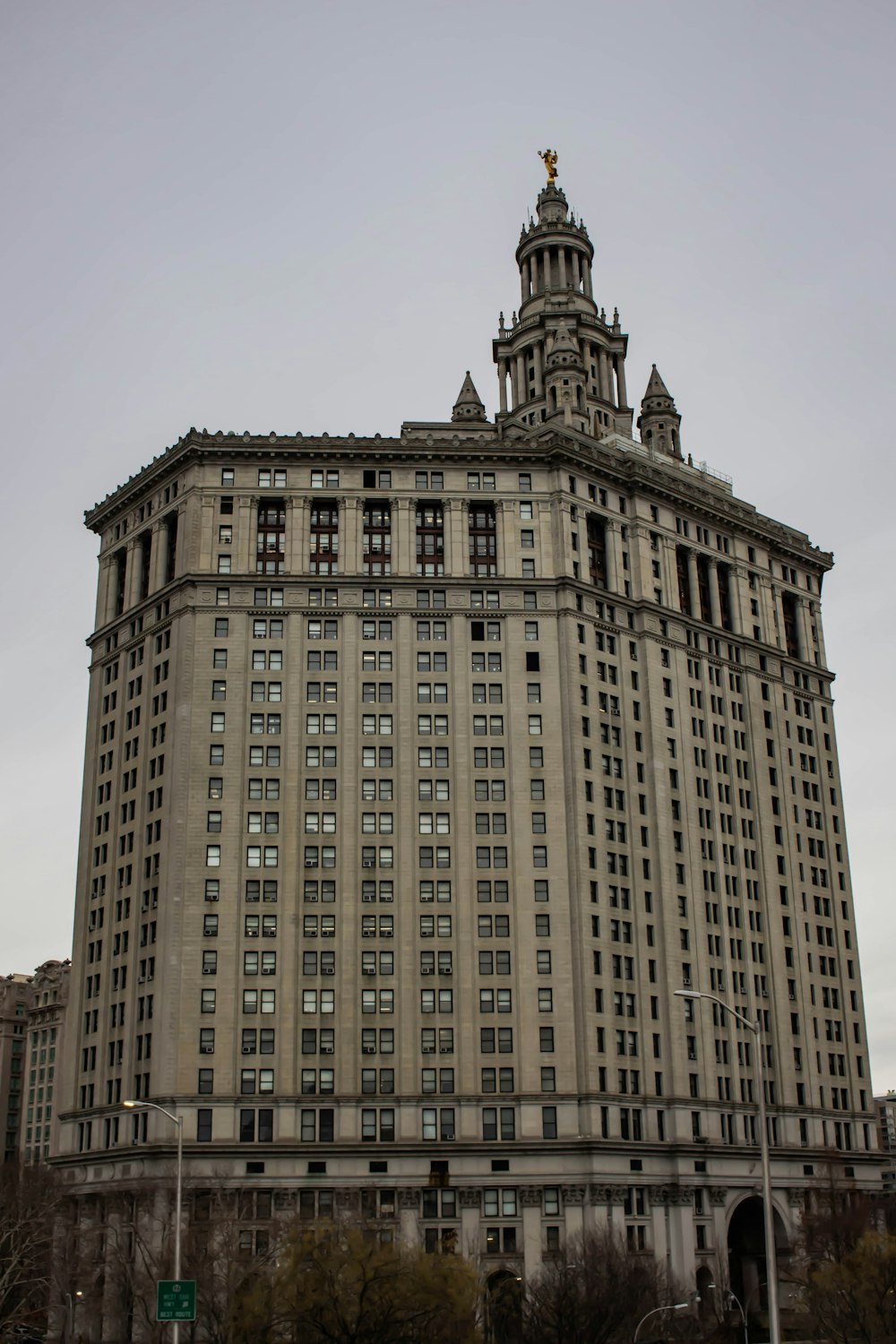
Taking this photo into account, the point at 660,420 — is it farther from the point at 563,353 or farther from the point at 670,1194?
the point at 670,1194

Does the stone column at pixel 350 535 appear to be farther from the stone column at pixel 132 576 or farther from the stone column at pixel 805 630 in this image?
the stone column at pixel 805 630

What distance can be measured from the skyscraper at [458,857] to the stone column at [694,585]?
9.0 inches

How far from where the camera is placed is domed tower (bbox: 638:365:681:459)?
166750mm

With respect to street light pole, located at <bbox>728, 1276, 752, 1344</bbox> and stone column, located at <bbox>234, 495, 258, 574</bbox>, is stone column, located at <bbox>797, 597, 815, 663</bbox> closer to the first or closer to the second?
stone column, located at <bbox>234, 495, 258, 574</bbox>

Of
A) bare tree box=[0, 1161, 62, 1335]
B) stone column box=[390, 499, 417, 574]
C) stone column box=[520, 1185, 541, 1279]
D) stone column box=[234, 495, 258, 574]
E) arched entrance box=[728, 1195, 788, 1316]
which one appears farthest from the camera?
stone column box=[390, 499, 417, 574]

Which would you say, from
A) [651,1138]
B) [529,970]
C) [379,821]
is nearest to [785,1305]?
[651,1138]

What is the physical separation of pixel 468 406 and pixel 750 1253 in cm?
8908

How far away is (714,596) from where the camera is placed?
5620 inches

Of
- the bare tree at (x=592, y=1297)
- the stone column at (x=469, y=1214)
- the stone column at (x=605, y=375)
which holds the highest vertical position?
the stone column at (x=605, y=375)

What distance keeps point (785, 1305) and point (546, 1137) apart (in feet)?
87.8

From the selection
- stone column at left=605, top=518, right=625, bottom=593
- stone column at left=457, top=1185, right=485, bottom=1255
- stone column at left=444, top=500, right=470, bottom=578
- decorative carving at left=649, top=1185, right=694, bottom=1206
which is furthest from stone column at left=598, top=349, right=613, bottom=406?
stone column at left=457, top=1185, right=485, bottom=1255

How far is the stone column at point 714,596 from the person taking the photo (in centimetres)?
14188

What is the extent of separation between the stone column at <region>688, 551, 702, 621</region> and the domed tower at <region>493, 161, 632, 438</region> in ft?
66.2

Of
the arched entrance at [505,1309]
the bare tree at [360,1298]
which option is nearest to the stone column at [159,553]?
the arched entrance at [505,1309]
